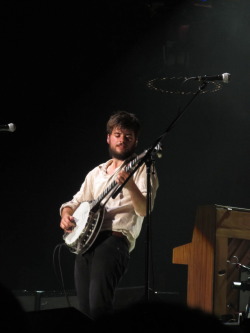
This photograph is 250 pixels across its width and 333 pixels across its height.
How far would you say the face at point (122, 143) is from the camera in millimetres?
3895

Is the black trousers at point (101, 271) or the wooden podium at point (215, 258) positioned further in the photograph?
the wooden podium at point (215, 258)

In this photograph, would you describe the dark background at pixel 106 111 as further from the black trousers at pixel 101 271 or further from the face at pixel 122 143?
the black trousers at pixel 101 271

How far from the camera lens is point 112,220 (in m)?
3.74

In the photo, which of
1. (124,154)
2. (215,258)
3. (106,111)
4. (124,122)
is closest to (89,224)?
(124,154)

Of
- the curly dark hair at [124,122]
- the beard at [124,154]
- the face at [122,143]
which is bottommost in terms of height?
the beard at [124,154]

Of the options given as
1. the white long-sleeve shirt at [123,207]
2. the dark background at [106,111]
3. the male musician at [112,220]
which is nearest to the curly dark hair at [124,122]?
the male musician at [112,220]

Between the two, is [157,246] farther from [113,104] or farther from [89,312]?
[89,312]

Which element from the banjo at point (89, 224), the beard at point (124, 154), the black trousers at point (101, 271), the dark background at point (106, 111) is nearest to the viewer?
the black trousers at point (101, 271)

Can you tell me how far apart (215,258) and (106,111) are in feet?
9.60

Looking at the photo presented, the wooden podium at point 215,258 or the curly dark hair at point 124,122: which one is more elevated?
the curly dark hair at point 124,122

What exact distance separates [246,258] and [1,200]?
2.99m

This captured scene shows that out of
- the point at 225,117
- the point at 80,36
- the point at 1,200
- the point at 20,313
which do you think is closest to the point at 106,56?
the point at 80,36

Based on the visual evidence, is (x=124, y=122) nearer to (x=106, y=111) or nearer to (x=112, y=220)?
(x=112, y=220)

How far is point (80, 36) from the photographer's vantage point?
669 cm
